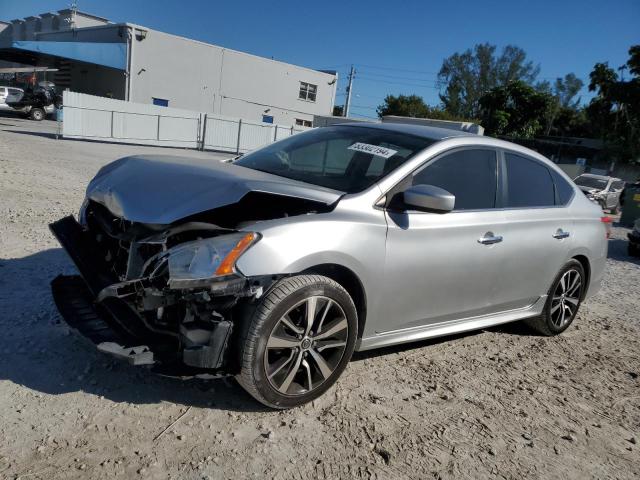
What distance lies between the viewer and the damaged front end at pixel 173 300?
2652 mm

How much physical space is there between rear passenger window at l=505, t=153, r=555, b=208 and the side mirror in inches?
46.4

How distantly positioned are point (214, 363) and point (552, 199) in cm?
346

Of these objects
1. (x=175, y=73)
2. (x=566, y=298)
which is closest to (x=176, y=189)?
(x=566, y=298)

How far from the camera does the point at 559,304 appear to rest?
4.92m

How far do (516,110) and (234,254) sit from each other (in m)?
53.4

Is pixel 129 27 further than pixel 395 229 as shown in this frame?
Yes

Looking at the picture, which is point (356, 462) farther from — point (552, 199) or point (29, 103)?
point (29, 103)

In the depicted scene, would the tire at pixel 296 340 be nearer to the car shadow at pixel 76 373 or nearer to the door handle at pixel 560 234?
the car shadow at pixel 76 373

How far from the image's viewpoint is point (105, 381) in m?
3.11

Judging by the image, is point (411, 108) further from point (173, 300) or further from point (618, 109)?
point (173, 300)

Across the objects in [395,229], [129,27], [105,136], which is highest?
[129,27]

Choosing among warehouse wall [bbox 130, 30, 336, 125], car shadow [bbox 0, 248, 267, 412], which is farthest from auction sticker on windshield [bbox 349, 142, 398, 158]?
warehouse wall [bbox 130, 30, 336, 125]

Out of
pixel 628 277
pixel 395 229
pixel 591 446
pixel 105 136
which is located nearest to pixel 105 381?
pixel 395 229

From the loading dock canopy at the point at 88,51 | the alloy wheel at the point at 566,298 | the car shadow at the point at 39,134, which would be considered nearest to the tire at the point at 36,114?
the loading dock canopy at the point at 88,51
